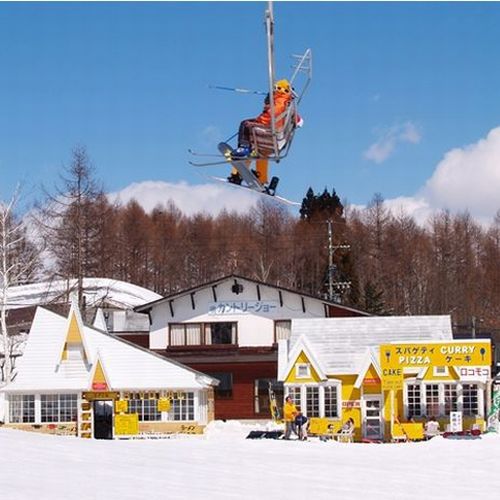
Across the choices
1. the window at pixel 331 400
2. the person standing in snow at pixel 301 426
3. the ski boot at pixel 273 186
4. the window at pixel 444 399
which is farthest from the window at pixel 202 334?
the ski boot at pixel 273 186

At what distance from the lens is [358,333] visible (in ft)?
125

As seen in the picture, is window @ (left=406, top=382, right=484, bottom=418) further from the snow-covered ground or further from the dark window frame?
the dark window frame

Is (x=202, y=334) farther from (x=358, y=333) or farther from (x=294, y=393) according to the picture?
(x=294, y=393)

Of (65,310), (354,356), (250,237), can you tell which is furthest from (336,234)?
(354,356)

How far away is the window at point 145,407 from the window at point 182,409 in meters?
0.54

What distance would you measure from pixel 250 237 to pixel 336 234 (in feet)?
38.8

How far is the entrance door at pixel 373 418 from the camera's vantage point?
3484 centimetres

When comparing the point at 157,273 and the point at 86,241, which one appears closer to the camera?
the point at 86,241

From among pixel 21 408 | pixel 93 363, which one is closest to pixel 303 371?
pixel 93 363

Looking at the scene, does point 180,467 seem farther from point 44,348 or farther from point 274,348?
point 274,348

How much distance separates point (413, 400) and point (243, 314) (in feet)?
44.2

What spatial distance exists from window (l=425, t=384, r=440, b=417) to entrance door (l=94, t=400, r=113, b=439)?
1103cm

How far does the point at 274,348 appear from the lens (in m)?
46.1

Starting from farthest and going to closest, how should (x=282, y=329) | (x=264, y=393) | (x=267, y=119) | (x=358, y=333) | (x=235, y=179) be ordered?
1. (x=282, y=329)
2. (x=264, y=393)
3. (x=358, y=333)
4. (x=235, y=179)
5. (x=267, y=119)
